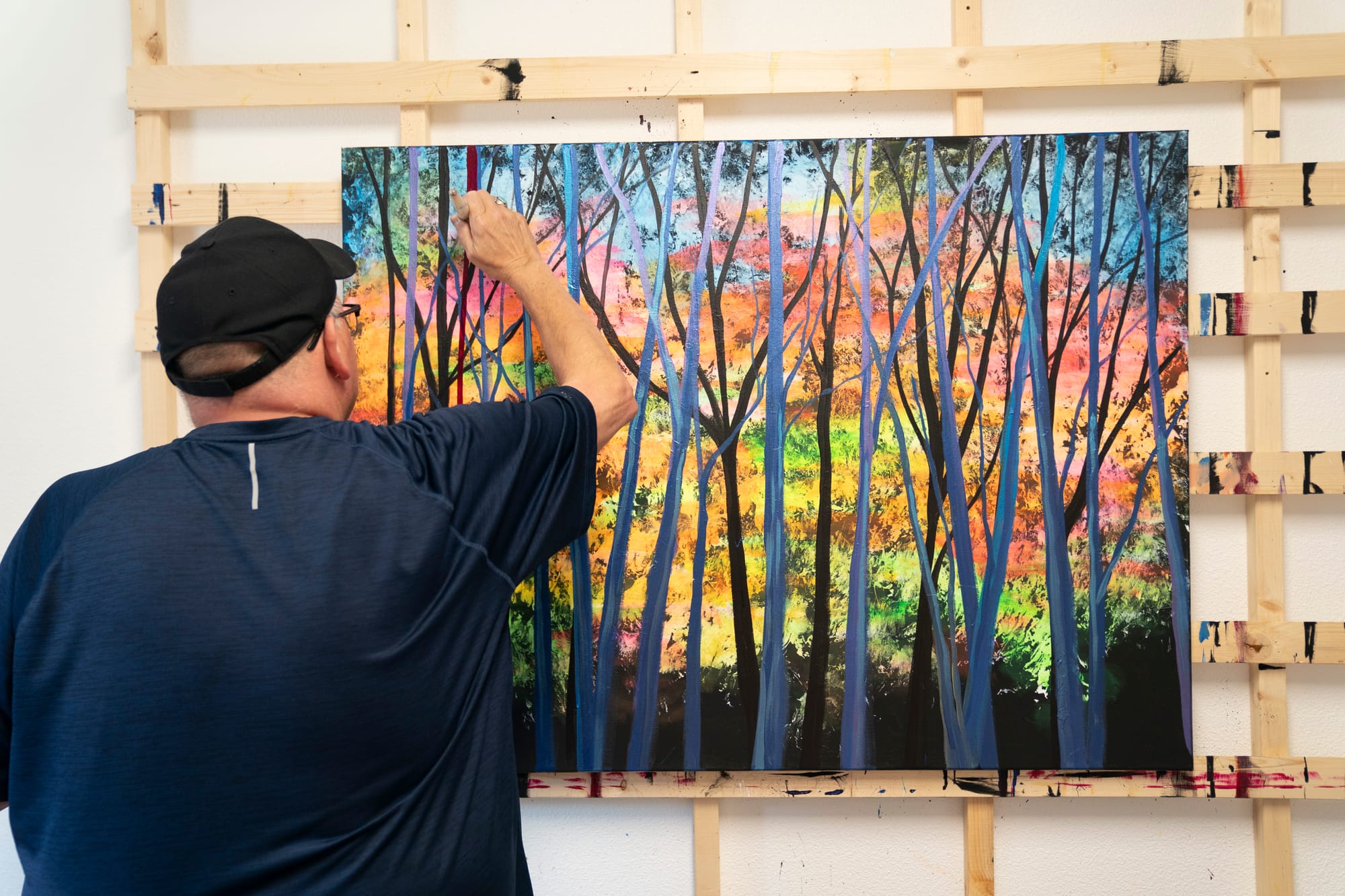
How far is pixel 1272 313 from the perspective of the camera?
1.52 metres

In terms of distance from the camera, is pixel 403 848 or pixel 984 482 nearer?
pixel 403 848

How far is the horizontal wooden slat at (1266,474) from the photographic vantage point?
4.97ft

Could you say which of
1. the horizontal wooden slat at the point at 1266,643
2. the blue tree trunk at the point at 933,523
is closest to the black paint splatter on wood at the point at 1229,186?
the blue tree trunk at the point at 933,523

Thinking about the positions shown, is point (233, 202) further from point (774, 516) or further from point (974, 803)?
point (974, 803)

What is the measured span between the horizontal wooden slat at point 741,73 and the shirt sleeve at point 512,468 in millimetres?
719

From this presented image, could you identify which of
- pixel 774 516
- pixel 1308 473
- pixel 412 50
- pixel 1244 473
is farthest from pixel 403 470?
pixel 1308 473

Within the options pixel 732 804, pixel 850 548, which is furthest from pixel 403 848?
pixel 850 548

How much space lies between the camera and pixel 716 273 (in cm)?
151

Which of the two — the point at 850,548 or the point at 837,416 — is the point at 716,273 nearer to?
the point at 837,416

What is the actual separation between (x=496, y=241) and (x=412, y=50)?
50 centimetres

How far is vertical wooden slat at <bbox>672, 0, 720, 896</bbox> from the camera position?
5.08ft

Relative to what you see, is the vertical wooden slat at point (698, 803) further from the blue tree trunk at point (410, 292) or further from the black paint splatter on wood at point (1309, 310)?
the black paint splatter on wood at point (1309, 310)

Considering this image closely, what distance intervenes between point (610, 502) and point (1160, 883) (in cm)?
126

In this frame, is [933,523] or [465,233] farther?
[933,523]
